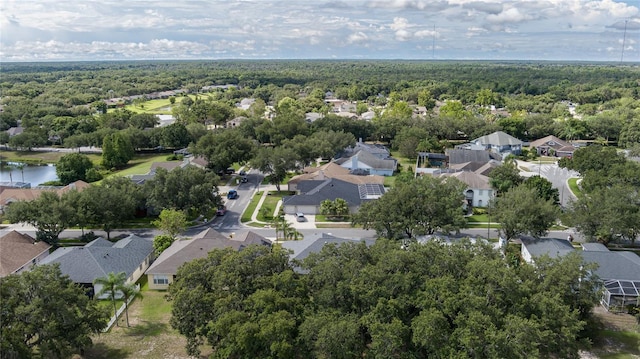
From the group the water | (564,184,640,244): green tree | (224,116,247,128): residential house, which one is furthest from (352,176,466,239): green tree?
(224,116,247,128): residential house

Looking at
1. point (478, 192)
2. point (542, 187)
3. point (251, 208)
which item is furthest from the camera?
point (478, 192)

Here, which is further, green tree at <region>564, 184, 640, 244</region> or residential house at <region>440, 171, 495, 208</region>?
residential house at <region>440, 171, 495, 208</region>

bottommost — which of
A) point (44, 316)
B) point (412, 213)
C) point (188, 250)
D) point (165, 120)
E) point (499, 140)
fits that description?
point (188, 250)

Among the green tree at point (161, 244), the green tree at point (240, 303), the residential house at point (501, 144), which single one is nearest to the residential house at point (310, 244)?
the green tree at point (240, 303)

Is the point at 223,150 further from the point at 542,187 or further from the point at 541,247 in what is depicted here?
the point at 541,247

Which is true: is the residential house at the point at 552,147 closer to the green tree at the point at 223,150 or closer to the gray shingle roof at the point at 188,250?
the green tree at the point at 223,150

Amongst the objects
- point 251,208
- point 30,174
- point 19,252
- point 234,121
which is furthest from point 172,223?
point 234,121

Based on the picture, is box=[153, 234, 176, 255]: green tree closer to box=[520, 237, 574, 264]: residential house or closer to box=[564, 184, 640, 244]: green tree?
box=[520, 237, 574, 264]: residential house
